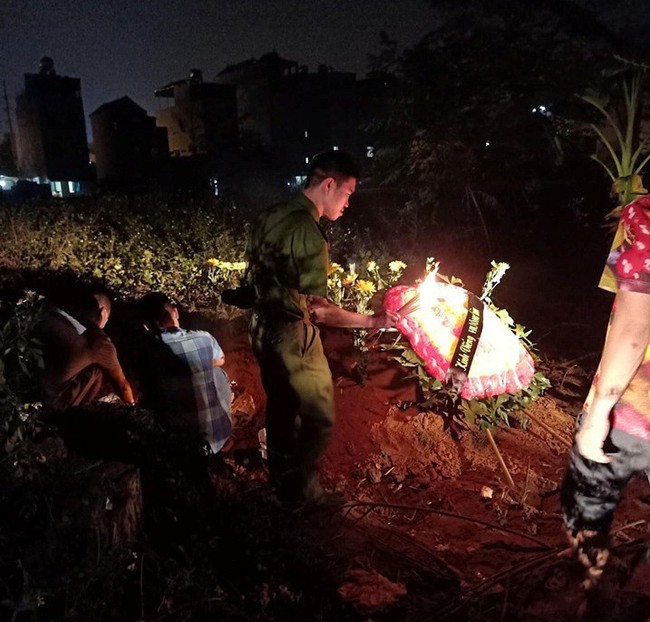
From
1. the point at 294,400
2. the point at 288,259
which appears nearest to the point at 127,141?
the point at 288,259

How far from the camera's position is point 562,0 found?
9055 mm

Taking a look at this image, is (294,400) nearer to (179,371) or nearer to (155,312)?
(179,371)

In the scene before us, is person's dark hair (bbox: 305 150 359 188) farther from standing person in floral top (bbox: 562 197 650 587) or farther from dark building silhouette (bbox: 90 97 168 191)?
dark building silhouette (bbox: 90 97 168 191)

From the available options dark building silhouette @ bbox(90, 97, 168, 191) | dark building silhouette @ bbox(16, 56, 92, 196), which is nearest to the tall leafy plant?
dark building silhouette @ bbox(90, 97, 168, 191)

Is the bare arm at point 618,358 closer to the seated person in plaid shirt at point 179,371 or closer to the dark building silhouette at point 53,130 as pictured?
the seated person in plaid shirt at point 179,371

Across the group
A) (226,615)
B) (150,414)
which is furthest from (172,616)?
(150,414)

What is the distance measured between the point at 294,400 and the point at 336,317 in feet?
2.03

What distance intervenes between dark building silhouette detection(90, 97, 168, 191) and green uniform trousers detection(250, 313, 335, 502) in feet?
88.5

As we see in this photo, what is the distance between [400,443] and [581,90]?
720cm

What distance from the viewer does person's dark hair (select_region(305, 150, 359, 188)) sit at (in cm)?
337

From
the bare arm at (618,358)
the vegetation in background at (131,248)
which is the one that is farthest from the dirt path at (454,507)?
the vegetation in background at (131,248)

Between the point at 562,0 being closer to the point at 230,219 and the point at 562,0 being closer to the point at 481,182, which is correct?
the point at 481,182

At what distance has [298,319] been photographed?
3.34 meters

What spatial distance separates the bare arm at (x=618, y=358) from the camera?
2.16 meters
